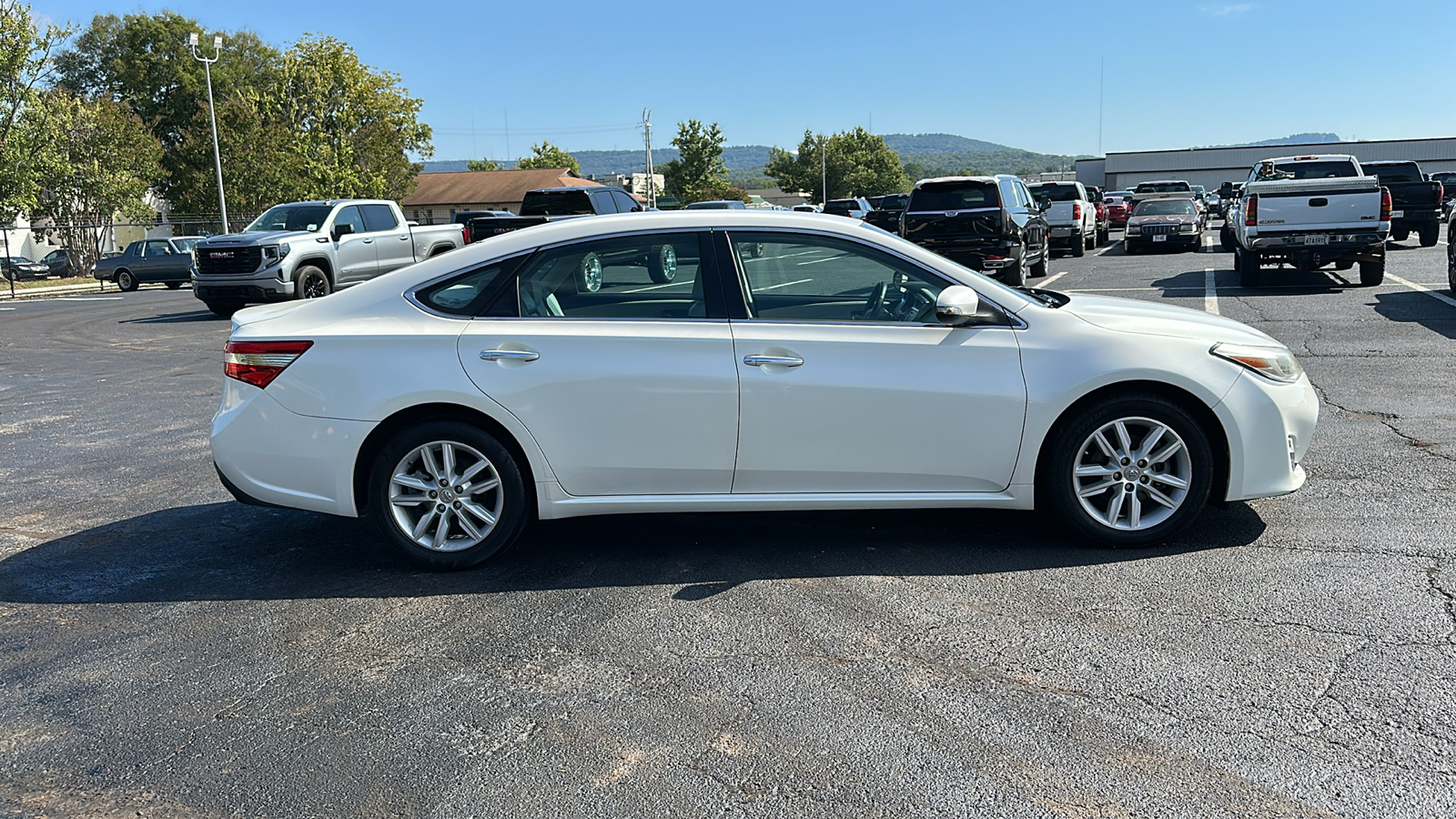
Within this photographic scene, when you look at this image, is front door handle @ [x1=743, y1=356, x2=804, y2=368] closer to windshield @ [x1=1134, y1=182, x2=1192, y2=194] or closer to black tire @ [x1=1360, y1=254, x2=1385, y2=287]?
black tire @ [x1=1360, y1=254, x2=1385, y2=287]

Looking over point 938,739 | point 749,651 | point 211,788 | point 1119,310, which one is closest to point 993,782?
point 938,739

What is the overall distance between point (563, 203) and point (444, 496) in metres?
17.7

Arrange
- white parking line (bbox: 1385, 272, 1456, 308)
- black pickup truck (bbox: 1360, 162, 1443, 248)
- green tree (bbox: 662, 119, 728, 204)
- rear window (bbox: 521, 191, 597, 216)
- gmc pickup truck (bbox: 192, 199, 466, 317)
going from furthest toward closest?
green tree (bbox: 662, 119, 728, 204), black pickup truck (bbox: 1360, 162, 1443, 248), rear window (bbox: 521, 191, 597, 216), gmc pickup truck (bbox: 192, 199, 466, 317), white parking line (bbox: 1385, 272, 1456, 308)

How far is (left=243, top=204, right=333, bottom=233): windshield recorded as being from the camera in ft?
64.7

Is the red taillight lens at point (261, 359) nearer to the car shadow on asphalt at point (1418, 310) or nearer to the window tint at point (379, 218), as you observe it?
the car shadow on asphalt at point (1418, 310)

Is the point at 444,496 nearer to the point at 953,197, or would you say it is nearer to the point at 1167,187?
the point at 953,197

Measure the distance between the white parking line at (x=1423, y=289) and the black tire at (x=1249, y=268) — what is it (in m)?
2.12

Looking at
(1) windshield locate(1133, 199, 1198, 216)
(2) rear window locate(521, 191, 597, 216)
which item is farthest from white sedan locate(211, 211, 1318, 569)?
(1) windshield locate(1133, 199, 1198, 216)

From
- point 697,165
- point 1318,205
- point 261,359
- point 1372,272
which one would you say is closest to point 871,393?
point 261,359

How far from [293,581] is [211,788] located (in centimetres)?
196

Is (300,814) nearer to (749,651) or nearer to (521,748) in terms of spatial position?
(521,748)

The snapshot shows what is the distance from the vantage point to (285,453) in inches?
201

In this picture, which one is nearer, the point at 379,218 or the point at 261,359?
the point at 261,359

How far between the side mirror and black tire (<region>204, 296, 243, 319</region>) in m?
17.4
